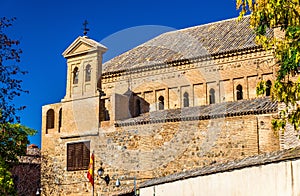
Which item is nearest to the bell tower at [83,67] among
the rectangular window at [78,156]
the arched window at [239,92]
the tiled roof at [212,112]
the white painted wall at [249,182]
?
the rectangular window at [78,156]

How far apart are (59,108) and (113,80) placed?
3221 millimetres

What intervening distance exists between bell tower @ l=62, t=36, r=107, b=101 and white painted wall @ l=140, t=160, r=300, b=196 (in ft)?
43.5

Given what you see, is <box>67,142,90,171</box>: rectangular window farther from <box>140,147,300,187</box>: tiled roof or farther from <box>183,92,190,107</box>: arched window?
<box>140,147,300,187</box>: tiled roof

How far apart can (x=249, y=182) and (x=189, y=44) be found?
669 inches

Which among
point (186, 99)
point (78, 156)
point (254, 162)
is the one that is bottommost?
point (254, 162)

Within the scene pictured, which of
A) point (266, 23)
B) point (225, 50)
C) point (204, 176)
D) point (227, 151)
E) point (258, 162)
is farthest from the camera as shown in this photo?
point (225, 50)

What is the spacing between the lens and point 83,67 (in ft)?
89.0

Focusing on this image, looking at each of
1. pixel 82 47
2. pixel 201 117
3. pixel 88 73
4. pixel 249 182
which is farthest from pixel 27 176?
pixel 249 182

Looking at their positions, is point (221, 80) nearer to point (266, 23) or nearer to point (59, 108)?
point (59, 108)

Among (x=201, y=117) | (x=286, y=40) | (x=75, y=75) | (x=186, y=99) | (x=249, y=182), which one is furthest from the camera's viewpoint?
(x=75, y=75)

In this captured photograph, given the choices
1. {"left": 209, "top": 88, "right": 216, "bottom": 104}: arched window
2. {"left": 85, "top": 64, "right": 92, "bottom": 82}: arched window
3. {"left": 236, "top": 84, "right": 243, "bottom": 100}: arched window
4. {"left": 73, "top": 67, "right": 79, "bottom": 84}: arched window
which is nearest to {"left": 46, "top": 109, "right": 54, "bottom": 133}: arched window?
{"left": 73, "top": 67, "right": 79, "bottom": 84}: arched window

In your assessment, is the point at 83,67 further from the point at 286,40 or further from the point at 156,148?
the point at 286,40

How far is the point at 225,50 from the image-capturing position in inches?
999

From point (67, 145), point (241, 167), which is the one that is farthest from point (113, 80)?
point (241, 167)
